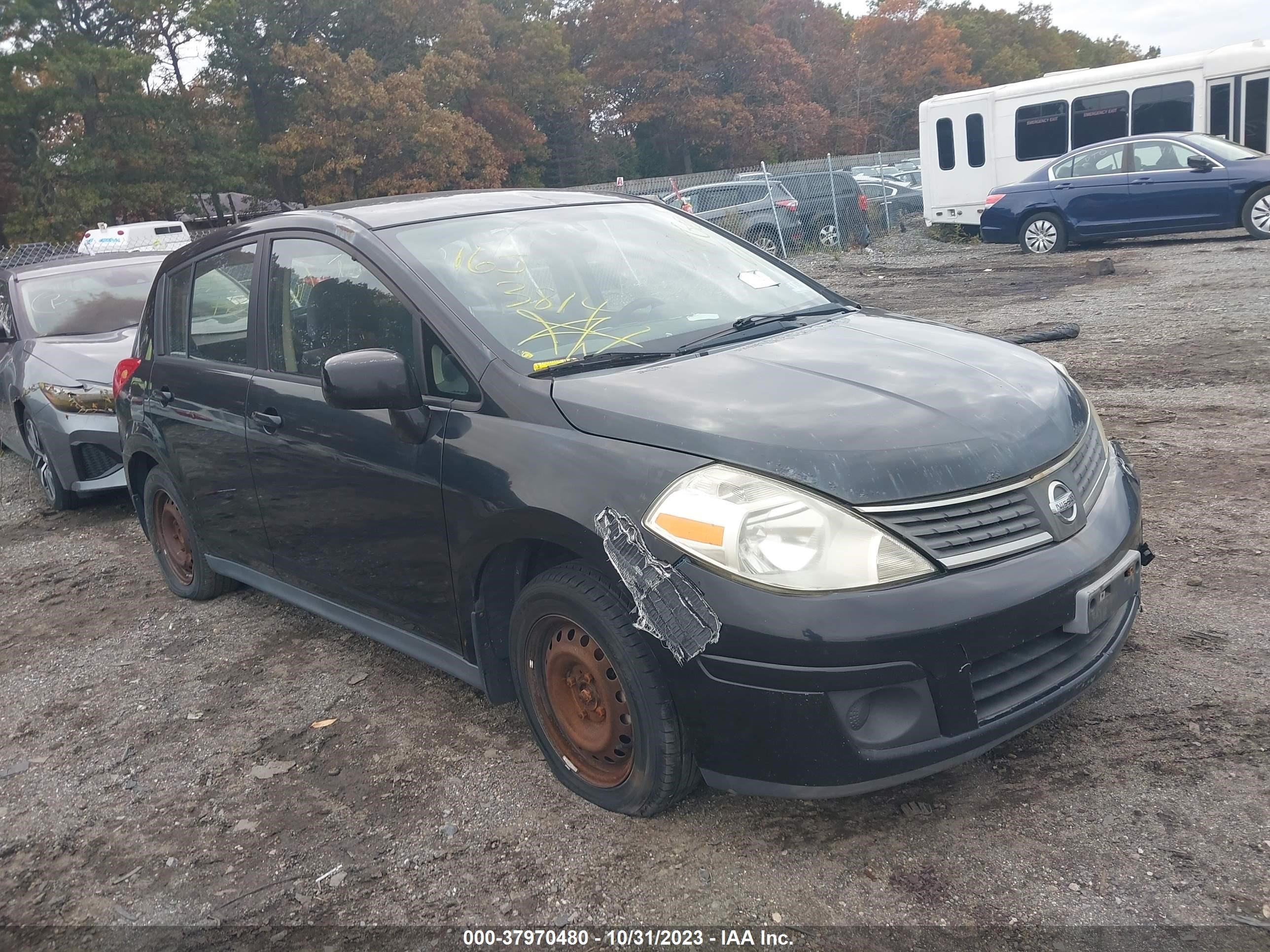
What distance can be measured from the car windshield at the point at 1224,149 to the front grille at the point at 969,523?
15.0 meters

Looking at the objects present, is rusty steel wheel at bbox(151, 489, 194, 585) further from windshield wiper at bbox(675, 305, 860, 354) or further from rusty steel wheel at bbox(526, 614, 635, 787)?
windshield wiper at bbox(675, 305, 860, 354)

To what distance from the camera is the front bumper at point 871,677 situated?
2.64 metres

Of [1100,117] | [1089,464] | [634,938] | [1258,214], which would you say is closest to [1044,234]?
[1258,214]

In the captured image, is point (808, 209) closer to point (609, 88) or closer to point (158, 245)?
point (158, 245)

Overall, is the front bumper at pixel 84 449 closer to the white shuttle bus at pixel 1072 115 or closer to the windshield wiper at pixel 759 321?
the windshield wiper at pixel 759 321

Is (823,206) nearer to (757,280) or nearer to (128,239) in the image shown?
(128,239)

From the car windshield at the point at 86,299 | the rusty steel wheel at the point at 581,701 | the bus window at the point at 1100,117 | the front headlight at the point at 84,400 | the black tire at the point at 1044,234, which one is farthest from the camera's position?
the bus window at the point at 1100,117

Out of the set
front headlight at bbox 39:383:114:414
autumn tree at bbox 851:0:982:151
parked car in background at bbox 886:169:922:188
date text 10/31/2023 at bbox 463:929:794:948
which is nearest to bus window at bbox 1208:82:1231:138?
parked car in background at bbox 886:169:922:188

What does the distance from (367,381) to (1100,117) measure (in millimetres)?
19533

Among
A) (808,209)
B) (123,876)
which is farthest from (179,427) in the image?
(808,209)

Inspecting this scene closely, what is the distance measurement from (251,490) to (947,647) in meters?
2.93

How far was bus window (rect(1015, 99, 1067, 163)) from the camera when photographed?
20.1 m

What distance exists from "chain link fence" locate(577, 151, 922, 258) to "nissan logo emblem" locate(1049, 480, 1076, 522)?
51.9 feet

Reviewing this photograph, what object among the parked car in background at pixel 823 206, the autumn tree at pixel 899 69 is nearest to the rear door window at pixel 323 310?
the parked car in background at pixel 823 206
